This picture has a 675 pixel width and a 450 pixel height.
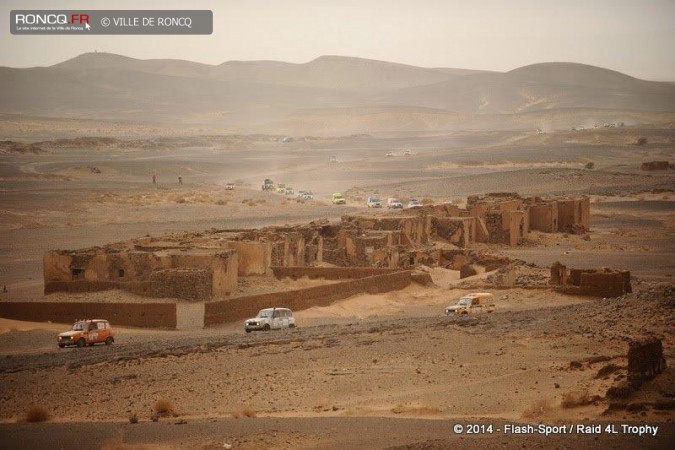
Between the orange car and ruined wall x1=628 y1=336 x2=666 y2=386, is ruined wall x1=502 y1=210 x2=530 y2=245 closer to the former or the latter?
the orange car

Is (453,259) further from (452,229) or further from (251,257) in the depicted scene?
(251,257)

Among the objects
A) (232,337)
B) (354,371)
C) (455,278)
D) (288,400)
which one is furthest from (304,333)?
(455,278)

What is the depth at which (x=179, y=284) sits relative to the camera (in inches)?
1191

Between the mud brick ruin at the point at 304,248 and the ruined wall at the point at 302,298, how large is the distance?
0.93 m

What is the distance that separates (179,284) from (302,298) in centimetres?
333

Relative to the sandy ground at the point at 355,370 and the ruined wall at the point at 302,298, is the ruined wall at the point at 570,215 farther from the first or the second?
the ruined wall at the point at 302,298

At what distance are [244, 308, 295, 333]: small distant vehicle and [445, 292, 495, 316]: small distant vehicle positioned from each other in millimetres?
3964

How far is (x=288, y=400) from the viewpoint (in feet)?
67.9

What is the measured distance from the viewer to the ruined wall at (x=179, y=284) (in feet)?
99.2

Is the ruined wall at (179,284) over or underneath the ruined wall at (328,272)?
over

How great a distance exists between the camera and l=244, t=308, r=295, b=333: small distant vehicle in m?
28.2

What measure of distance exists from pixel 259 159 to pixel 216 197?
51.2 metres

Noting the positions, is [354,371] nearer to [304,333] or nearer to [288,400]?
[288,400]

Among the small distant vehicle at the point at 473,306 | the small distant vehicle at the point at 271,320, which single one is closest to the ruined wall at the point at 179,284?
the small distant vehicle at the point at 271,320
